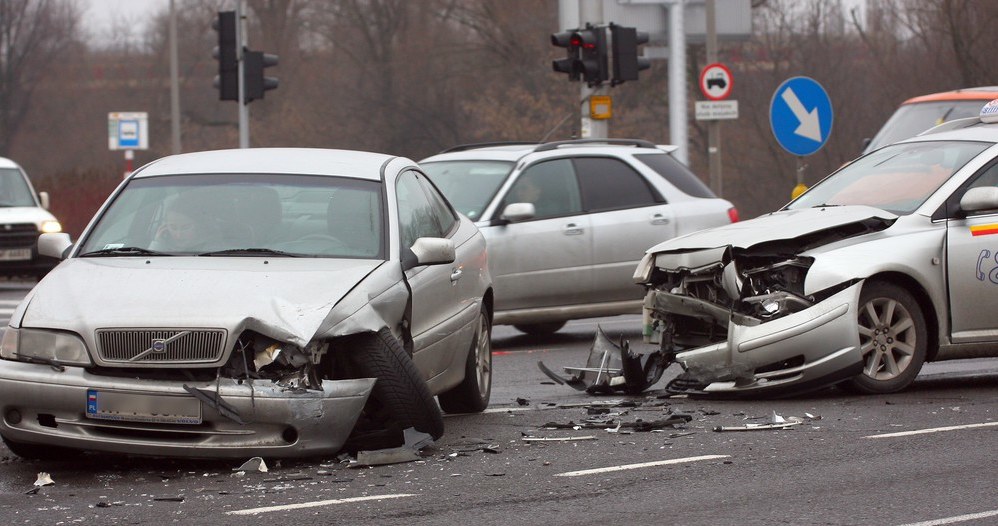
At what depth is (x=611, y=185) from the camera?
14.4m

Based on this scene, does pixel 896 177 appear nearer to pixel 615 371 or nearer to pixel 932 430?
pixel 615 371

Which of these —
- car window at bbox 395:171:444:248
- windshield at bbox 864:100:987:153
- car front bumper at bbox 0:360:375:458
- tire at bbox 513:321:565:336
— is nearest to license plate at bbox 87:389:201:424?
car front bumper at bbox 0:360:375:458

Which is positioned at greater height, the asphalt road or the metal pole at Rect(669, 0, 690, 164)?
the metal pole at Rect(669, 0, 690, 164)

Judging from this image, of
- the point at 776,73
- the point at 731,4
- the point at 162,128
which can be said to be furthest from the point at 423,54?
the point at 731,4

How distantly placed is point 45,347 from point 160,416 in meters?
0.62

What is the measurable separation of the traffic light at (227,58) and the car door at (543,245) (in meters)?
11.1

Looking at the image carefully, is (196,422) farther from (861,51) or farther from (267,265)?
(861,51)

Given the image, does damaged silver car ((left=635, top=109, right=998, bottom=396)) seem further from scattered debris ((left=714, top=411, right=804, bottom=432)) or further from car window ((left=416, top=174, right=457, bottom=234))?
car window ((left=416, top=174, right=457, bottom=234))

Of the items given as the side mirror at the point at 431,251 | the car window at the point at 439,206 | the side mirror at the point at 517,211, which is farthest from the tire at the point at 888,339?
the side mirror at the point at 517,211

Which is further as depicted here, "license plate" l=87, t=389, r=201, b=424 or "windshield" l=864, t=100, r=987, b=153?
"windshield" l=864, t=100, r=987, b=153

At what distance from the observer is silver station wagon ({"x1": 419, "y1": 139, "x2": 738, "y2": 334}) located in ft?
44.5

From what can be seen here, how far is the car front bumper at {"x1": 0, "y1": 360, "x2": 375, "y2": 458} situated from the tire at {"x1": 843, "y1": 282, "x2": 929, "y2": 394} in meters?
3.72

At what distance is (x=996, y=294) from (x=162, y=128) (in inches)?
1985

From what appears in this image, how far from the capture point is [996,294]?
9867mm
